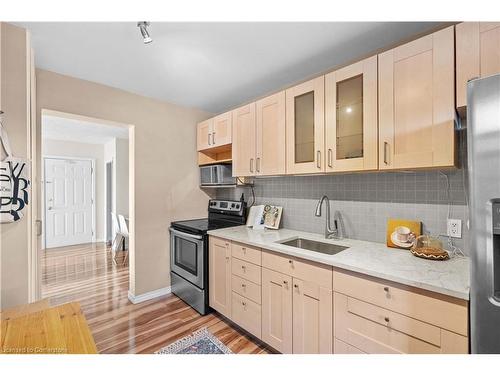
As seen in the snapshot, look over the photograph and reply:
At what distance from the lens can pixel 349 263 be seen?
4.49 ft

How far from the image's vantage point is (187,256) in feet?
8.52

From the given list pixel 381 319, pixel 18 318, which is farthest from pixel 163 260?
pixel 381 319

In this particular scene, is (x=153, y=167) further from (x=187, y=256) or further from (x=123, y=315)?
(x=123, y=315)

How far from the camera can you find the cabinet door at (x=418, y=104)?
1264 mm

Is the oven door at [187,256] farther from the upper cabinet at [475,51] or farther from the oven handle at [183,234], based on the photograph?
the upper cabinet at [475,51]

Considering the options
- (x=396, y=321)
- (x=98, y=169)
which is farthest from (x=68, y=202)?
(x=396, y=321)

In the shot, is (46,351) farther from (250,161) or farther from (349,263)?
(250,161)

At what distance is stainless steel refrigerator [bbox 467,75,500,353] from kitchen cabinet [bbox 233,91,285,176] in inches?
51.8

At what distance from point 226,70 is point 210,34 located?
52 centimetres

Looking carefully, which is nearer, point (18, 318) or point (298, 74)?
point (18, 318)

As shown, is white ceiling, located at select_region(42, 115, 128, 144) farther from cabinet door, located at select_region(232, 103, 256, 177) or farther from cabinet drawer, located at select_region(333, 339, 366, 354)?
cabinet drawer, located at select_region(333, 339, 366, 354)

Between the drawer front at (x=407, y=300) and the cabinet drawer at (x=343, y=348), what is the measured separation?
292 millimetres

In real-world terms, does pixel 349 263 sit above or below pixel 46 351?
above

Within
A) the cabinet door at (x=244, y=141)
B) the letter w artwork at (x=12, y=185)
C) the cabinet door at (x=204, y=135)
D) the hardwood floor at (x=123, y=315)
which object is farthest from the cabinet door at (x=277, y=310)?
the cabinet door at (x=204, y=135)
